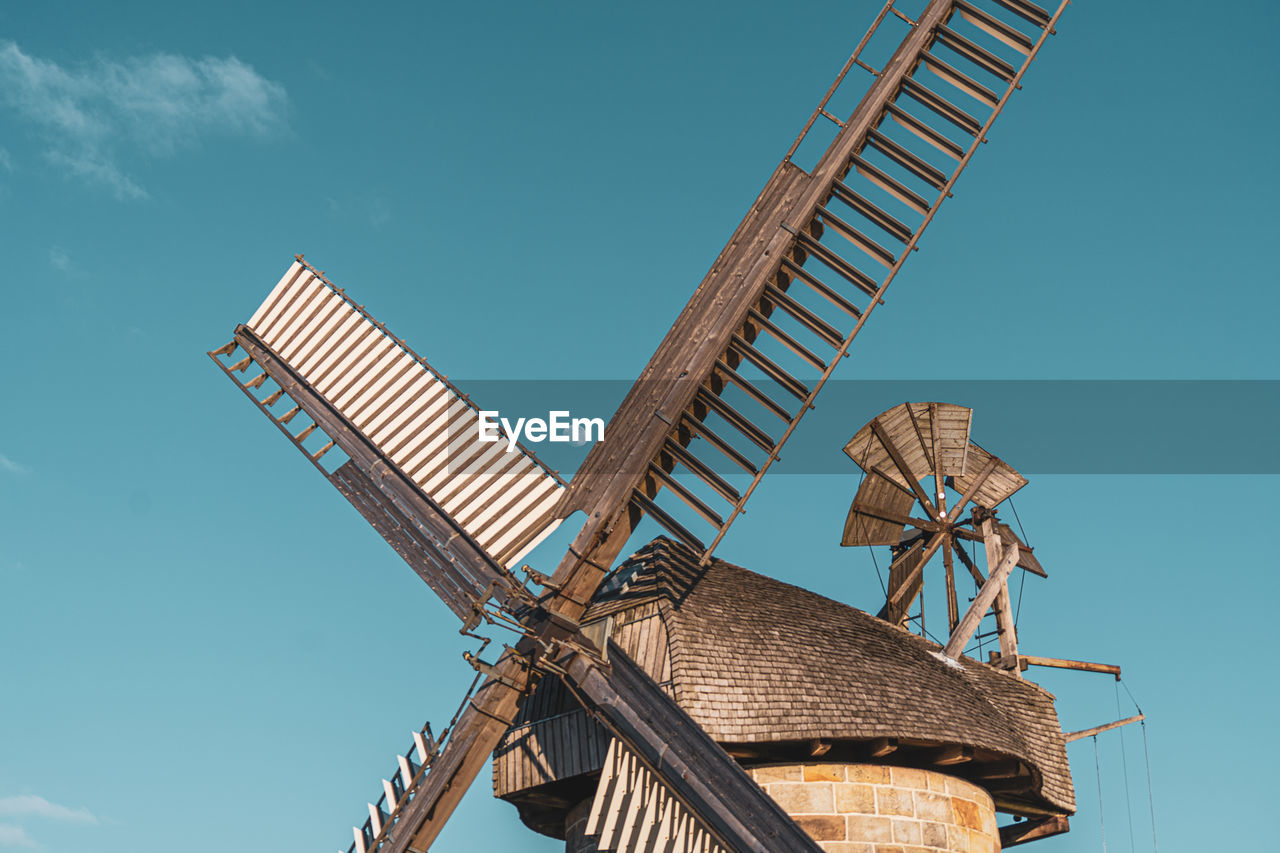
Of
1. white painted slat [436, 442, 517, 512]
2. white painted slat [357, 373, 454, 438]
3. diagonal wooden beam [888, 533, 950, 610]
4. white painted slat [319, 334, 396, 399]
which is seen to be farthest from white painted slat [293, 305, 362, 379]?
diagonal wooden beam [888, 533, 950, 610]

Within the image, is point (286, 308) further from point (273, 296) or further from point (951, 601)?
point (951, 601)

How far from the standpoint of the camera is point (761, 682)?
11672 millimetres

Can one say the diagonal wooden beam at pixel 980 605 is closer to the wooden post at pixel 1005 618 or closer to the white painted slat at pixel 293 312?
the wooden post at pixel 1005 618

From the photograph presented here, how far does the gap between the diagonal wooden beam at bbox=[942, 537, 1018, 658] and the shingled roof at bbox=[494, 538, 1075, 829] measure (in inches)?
80.2

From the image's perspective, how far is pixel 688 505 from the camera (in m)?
10.9

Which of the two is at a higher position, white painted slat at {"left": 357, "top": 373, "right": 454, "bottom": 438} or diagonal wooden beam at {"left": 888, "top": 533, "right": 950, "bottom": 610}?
diagonal wooden beam at {"left": 888, "top": 533, "right": 950, "bottom": 610}

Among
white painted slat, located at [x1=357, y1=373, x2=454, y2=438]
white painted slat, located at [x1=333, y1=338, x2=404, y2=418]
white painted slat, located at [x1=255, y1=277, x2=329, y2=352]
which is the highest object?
white painted slat, located at [x1=255, y1=277, x2=329, y2=352]

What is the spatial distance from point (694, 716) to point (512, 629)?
1.84 metres

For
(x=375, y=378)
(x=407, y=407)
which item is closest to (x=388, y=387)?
(x=375, y=378)

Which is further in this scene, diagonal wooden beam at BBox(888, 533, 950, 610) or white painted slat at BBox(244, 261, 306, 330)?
diagonal wooden beam at BBox(888, 533, 950, 610)

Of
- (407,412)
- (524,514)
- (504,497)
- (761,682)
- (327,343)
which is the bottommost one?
(761,682)

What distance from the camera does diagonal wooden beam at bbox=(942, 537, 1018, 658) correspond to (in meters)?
15.9

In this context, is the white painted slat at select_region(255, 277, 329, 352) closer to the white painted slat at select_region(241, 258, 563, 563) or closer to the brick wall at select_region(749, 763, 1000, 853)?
the white painted slat at select_region(241, 258, 563, 563)

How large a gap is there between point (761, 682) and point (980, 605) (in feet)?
19.1
